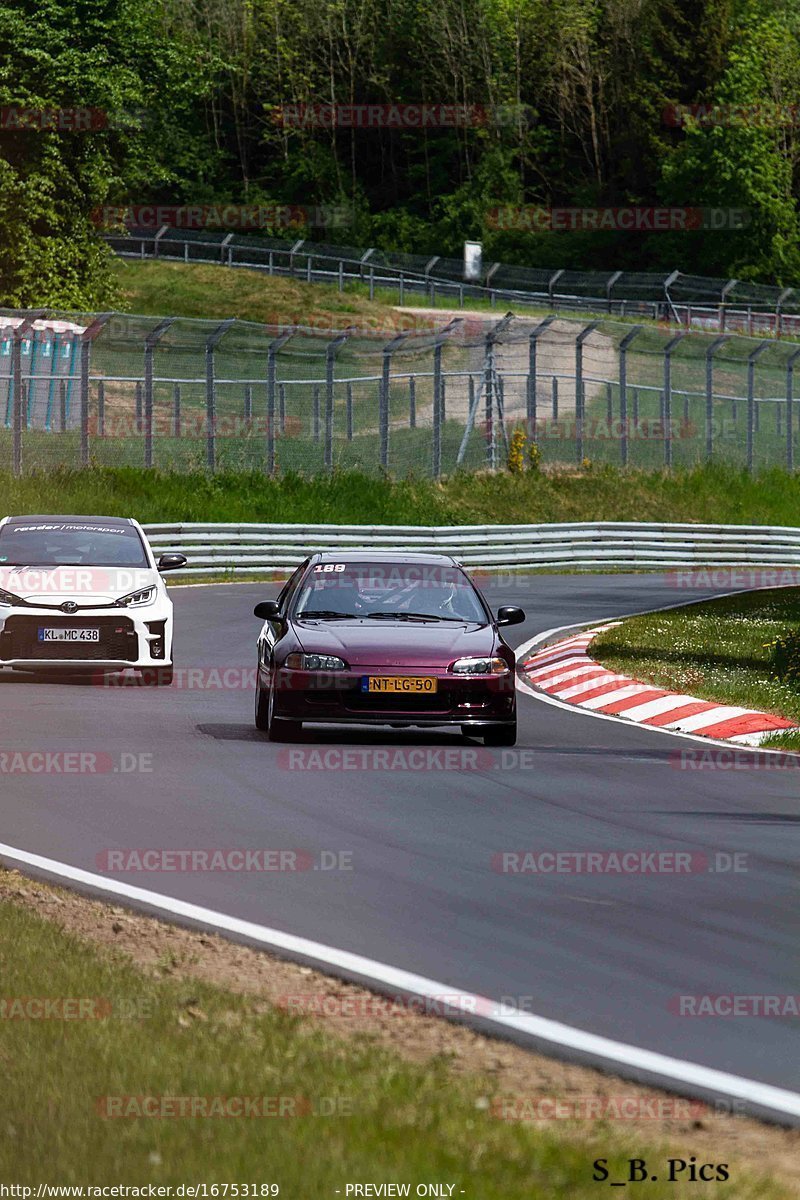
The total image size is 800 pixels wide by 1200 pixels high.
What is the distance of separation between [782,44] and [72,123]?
51.3 meters

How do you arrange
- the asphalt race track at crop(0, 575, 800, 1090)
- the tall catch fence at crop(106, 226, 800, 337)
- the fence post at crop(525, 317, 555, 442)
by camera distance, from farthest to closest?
the tall catch fence at crop(106, 226, 800, 337)
the fence post at crop(525, 317, 555, 442)
the asphalt race track at crop(0, 575, 800, 1090)

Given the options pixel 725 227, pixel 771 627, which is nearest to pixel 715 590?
pixel 771 627

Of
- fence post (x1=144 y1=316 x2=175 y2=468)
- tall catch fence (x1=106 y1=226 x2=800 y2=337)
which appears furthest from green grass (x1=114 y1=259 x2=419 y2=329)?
fence post (x1=144 y1=316 x2=175 y2=468)

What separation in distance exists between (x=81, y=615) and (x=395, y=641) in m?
4.39

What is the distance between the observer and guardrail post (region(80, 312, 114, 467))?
3566cm

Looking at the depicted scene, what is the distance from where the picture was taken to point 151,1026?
658 centimetres

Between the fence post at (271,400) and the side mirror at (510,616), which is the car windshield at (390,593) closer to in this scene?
the side mirror at (510,616)

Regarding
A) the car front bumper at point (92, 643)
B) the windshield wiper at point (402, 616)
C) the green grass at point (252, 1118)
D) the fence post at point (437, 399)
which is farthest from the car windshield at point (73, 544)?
the fence post at point (437, 399)

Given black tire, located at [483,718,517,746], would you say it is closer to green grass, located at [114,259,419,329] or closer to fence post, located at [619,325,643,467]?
fence post, located at [619,325,643,467]

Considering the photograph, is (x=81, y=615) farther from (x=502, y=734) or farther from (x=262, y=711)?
(x=502, y=734)

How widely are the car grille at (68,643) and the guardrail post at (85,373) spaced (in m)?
16.8

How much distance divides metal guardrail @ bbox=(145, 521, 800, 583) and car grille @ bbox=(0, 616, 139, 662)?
1494 centimetres

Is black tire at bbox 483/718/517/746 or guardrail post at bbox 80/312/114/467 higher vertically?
guardrail post at bbox 80/312/114/467

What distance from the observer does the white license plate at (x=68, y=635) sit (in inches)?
729
